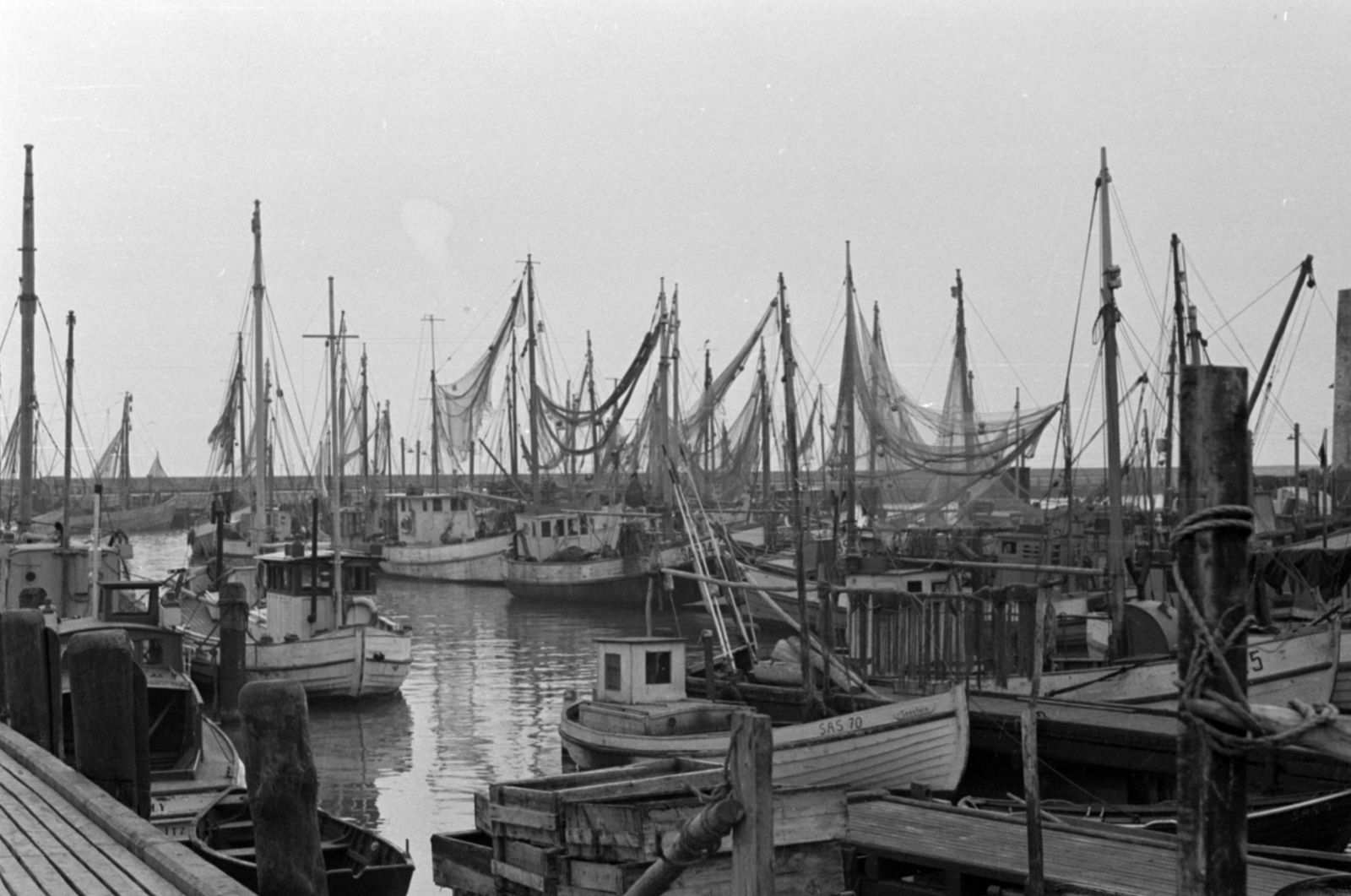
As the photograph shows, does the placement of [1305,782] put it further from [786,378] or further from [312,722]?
[312,722]

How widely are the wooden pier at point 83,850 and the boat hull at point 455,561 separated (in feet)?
195

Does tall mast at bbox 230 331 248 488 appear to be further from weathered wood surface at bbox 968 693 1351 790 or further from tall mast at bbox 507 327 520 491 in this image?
weathered wood surface at bbox 968 693 1351 790

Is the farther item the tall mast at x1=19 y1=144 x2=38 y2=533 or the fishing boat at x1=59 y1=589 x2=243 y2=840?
the tall mast at x1=19 y1=144 x2=38 y2=533

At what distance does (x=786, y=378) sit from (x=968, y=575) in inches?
243

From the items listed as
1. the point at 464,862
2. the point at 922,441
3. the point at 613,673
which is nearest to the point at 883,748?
the point at 613,673

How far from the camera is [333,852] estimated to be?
14.6 metres

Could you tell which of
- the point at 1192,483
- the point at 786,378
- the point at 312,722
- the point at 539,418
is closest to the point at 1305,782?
the point at 1192,483

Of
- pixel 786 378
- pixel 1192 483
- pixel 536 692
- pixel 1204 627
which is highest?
pixel 786 378

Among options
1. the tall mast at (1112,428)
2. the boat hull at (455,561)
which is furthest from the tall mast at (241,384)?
the tall mast at (1112,428)

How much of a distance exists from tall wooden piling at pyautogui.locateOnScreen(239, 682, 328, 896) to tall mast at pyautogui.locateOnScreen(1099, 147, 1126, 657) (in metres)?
18.6

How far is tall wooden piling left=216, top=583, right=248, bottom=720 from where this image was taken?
2938cm

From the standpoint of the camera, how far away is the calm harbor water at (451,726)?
2314 centimetres

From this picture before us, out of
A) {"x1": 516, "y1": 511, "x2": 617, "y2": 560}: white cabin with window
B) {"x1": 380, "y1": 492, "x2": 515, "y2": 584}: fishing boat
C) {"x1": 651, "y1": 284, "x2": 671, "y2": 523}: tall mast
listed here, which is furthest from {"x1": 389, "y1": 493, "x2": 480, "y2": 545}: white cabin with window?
{"x1": 651, "y1": 284, "x2": 671, "y2": 523}: tall mast

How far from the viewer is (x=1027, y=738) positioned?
1234cm
